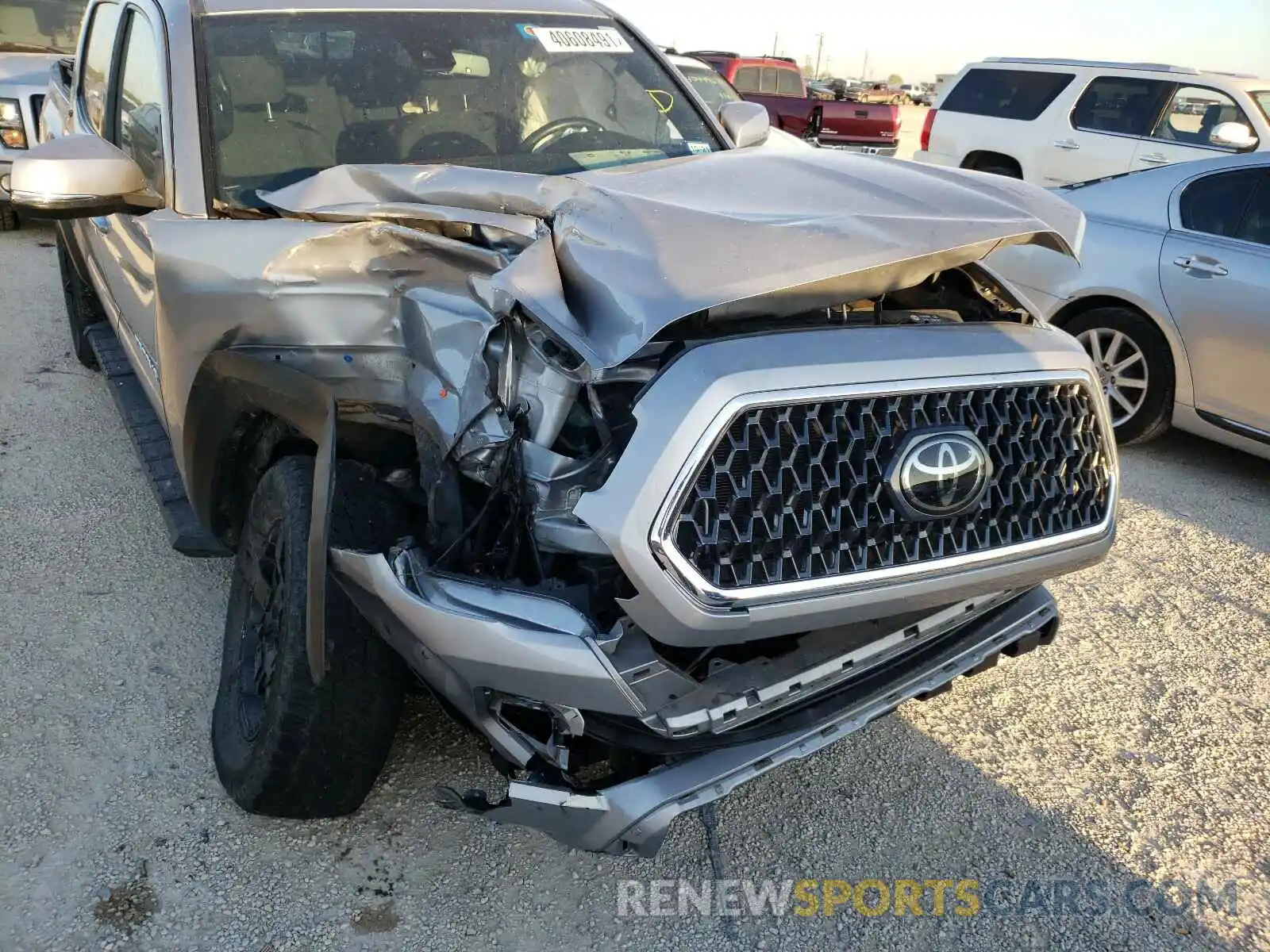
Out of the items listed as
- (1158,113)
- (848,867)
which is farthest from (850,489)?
(1158,113)

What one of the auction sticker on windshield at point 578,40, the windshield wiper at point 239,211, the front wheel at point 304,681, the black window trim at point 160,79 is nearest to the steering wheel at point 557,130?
the auction sticker on windshield at point 578,40

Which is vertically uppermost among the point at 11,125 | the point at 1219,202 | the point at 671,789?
the point at 1219,202

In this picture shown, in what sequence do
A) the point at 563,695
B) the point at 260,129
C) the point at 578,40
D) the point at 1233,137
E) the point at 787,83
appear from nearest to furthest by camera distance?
the point at 563,695 → the point at 260,129 → the point at 578,40 → the point at 1233,137 → the point at 787,83

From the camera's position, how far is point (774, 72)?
55.7ft

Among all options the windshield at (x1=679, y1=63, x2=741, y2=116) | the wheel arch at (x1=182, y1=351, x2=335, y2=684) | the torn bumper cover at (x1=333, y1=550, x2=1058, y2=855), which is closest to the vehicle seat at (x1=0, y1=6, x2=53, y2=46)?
the windshield at (x1=679, y1=63, x2=741, y2=116)

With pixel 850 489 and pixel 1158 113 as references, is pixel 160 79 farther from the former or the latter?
pixel 1158 113

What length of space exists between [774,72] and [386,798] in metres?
16.5

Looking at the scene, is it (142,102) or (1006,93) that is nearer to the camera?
(142,102)

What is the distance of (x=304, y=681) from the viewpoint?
2.18 meters

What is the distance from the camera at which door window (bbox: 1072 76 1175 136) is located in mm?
8797

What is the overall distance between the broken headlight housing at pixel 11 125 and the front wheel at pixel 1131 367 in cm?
803

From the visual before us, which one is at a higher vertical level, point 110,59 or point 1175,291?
point 110,59

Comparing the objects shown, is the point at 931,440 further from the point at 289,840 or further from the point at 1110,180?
the point at 1110,180

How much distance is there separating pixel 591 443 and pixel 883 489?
61cm
